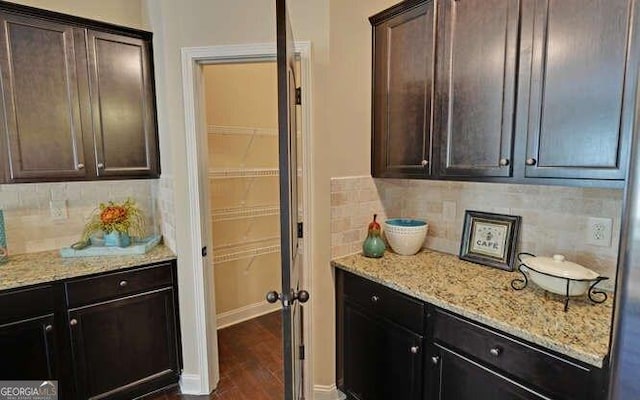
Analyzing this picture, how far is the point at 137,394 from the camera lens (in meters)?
2.13

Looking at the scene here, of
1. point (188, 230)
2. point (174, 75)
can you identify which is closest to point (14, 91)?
point (174, 75)

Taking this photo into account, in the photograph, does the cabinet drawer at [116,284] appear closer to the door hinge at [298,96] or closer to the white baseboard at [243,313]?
the white baseboard at [243,313]

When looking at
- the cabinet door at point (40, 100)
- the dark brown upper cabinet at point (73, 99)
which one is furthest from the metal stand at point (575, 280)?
the cabinet door at point (40, 100)

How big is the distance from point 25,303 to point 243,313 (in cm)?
179

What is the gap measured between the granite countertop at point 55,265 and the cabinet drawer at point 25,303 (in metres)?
0.05

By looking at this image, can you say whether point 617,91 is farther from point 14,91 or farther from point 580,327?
point 14,91

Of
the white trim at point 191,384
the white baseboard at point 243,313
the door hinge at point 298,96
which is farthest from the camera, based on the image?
the white baseboard at point 243,313

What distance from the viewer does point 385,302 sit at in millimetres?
1729

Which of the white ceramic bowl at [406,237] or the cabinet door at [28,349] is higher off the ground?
the white ceramic bowl at [406,237]

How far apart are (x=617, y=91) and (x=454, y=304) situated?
3.15 feet

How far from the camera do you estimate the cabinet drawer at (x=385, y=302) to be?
158 cm

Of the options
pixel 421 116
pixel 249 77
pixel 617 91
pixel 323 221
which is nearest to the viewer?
pixel 617 91

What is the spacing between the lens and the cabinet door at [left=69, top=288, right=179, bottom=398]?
76.4 inches

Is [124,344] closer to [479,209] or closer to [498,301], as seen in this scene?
[498,301]
